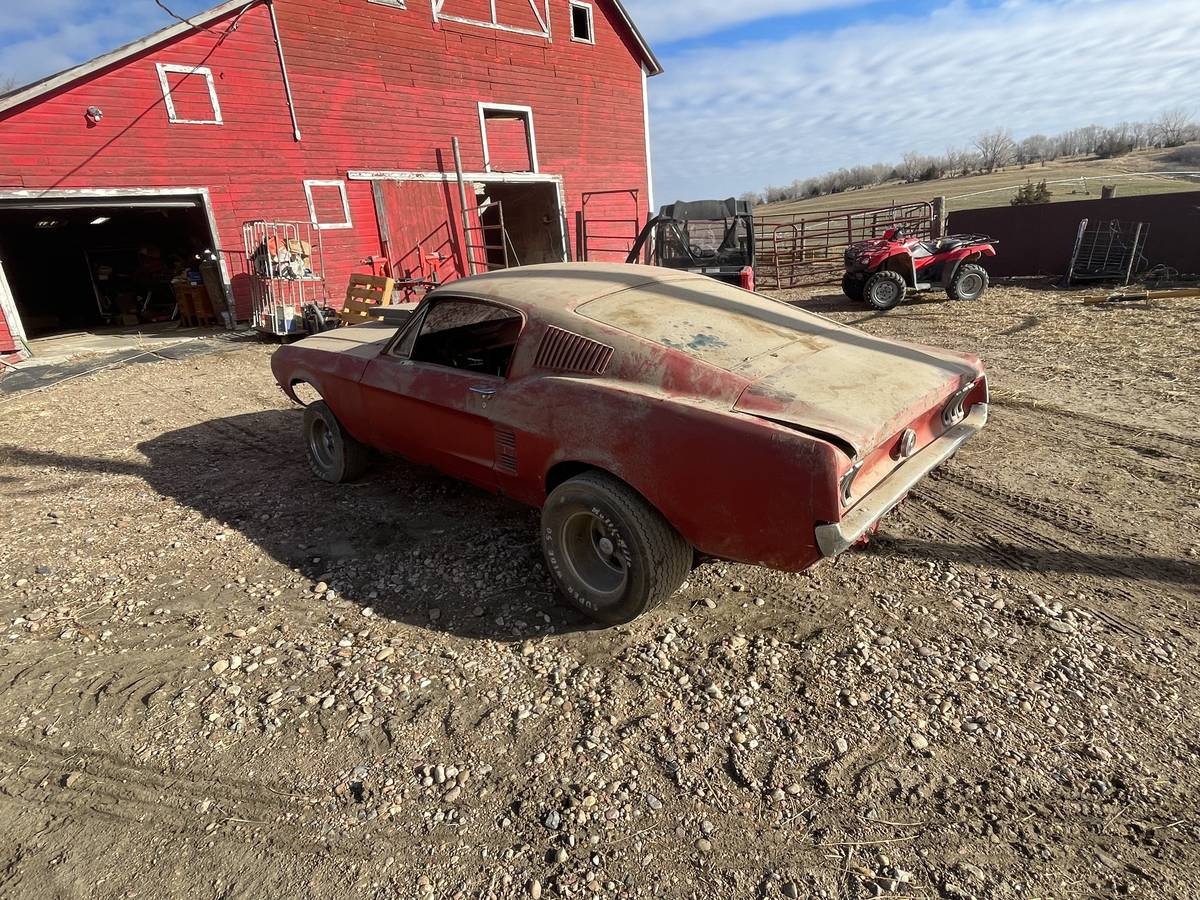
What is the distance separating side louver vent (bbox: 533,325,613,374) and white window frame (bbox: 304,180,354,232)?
11583 mm

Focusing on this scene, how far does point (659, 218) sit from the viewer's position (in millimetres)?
11062

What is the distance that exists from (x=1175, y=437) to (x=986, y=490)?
1.91m

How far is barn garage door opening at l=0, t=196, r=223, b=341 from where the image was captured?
15680mm

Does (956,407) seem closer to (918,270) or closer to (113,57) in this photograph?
(918,270)

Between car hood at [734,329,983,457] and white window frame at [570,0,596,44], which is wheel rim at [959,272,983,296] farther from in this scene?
white window frame at [570,0,596,44]

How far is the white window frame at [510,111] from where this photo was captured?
14.6 metres

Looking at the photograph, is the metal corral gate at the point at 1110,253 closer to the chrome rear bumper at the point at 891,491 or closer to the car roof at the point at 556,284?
the chrome rear bumper at the point at 891,491

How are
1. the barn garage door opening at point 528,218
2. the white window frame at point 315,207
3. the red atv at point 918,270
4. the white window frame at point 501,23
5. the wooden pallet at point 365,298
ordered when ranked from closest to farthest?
the wooden pallet at point 365,298 → the red atv at point 918,270 → the white window frame at point 315,207 → the white window frame at point 501,23 → the barn garage door opening at point 528,218

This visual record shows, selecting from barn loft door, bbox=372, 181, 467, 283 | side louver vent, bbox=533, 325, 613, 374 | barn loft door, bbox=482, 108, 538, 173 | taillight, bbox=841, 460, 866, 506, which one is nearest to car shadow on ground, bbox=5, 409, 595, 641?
side louver vent, bbox=533, 325, 613, 374

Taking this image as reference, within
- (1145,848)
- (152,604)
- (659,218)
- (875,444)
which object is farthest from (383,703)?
(659,218)

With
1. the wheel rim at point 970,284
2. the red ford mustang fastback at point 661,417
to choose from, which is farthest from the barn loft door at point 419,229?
the red ford mustang fastback at point 661,417

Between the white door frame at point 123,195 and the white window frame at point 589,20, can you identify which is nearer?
the white door frame at point 123,195

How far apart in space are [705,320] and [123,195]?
1158 centimetres

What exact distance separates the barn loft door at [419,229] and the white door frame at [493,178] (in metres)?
0.12
